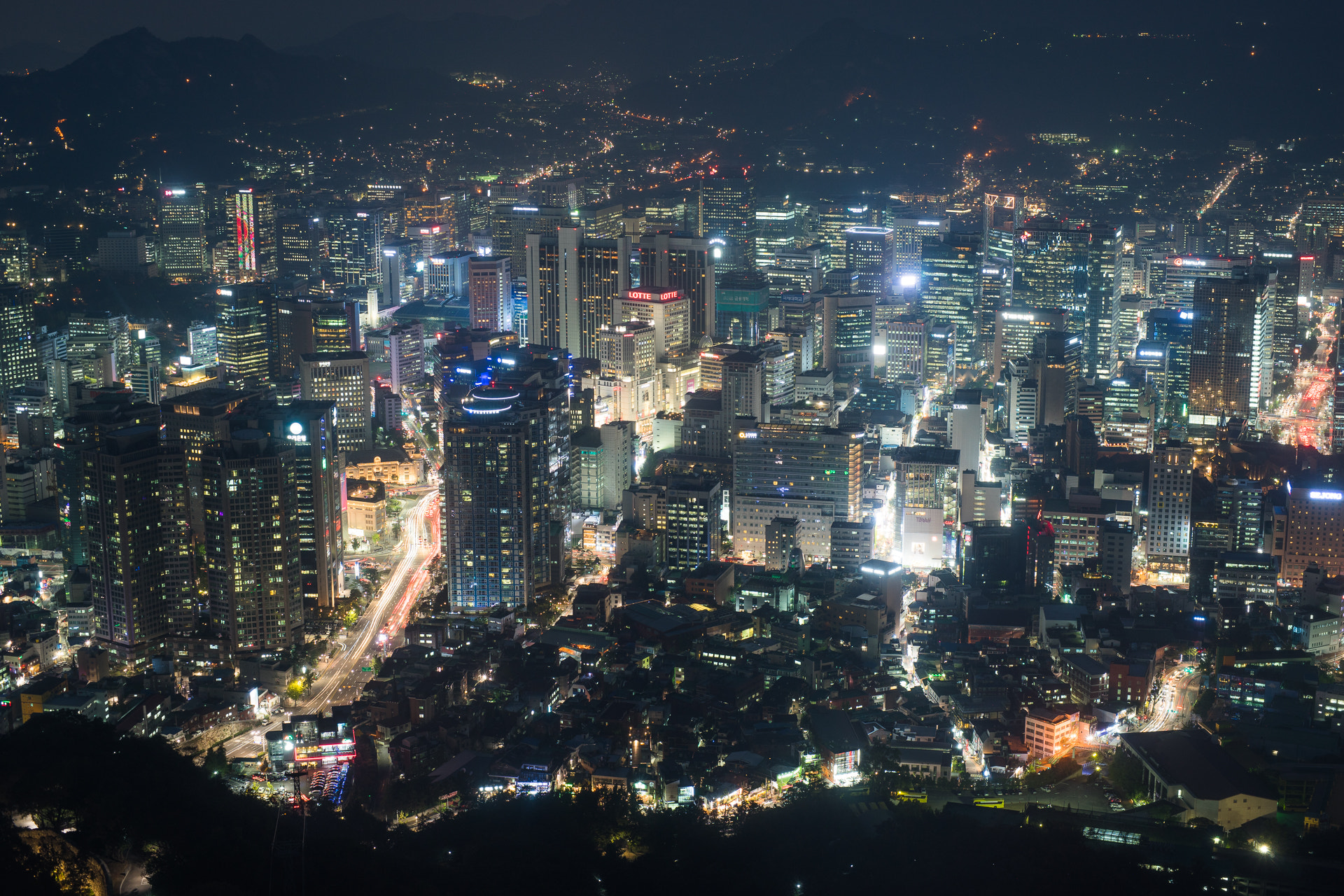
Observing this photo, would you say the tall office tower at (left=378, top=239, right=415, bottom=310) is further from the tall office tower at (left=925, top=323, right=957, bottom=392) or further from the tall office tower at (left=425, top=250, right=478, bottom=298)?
the tall office tower at (left=925, top=323, right=957, bottom=392)

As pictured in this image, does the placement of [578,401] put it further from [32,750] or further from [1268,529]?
[32,750]

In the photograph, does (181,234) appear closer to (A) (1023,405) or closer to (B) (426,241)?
(B) (426,241)

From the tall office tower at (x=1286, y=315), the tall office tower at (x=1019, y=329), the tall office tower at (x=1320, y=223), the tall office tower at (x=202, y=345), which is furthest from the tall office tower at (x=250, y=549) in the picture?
the tall office tower at (x=1320, y=223)

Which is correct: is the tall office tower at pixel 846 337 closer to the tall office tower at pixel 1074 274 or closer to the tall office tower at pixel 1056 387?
the tall office tower at pixel 1074 274

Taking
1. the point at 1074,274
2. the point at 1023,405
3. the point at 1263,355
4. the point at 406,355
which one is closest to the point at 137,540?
the point at 406,355

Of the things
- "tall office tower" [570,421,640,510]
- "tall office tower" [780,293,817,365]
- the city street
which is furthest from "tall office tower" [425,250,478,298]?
the city street

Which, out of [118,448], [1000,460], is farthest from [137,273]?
[1000,460]

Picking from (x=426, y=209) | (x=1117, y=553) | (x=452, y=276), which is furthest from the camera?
(x=426, y=209)

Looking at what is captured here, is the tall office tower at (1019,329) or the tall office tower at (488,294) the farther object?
the tall office tower at (488,294)
